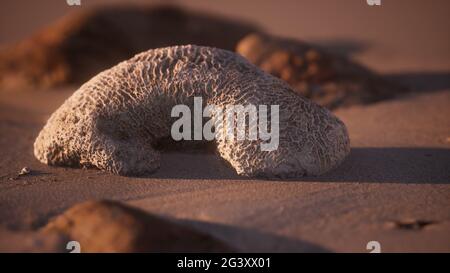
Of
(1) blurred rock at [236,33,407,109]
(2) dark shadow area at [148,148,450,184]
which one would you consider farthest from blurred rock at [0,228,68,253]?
(1) blurred rock at [236,33,407,109]

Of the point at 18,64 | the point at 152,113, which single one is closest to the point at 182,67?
the point at 152,113

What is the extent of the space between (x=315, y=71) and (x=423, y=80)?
5.91 ft

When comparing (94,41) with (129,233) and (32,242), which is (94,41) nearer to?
(32,242)

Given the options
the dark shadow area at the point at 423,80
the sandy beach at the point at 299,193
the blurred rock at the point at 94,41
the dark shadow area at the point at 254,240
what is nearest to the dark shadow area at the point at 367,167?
the sandy beach at the point at 299,193

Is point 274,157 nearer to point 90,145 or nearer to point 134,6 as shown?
point 90,145

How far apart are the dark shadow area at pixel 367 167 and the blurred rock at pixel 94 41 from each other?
450 cm

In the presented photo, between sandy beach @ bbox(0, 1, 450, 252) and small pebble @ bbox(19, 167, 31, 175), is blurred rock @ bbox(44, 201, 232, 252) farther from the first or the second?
small pebble @ bbox(19, 167, 31, 175)

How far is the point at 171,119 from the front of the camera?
382 centimetres

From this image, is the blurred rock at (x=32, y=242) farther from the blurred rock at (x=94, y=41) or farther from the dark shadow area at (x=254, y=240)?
the blurred rock at (x=94, y=41)

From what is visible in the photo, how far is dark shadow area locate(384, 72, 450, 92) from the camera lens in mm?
7033

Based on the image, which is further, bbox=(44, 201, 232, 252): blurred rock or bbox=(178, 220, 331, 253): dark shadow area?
bbox=(178, 220, 331, 253): dark shadow area

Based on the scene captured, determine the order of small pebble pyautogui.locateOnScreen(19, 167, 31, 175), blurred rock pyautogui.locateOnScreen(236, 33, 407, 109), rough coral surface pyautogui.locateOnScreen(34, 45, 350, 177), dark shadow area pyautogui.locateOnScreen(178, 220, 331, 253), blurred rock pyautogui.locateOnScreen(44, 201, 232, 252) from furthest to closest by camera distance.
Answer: blurred rock pyautogui.locateOnScreen(236, 33, 407, 109)
small pebble pyautogui.locateOnScreen(19, 167, 31, 175)
rough coral surface pyautogui.locateOnScreen(34, 45, 350, 177)
dark shadow area pyautogui.locateOnScreen(178, 220, 331, 253)
blurred rock pyautogui.locateOnScreen(44, 201, 232, 252)

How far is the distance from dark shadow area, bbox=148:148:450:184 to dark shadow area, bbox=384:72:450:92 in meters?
2.87

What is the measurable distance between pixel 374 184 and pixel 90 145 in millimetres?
1904
